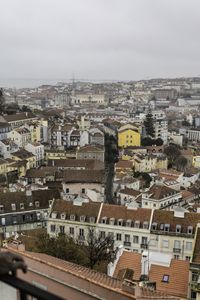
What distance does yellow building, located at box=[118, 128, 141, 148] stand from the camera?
46.5 m

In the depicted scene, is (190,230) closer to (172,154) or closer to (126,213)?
(126,213)

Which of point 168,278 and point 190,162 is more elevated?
point 168,278

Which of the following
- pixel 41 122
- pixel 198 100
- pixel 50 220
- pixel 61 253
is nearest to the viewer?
pixel 61 253

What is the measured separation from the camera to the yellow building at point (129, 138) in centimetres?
4647

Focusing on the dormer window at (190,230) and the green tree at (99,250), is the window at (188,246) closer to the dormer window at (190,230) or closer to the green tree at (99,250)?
the dormer window at (190,230)

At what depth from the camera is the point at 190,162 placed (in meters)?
39.8

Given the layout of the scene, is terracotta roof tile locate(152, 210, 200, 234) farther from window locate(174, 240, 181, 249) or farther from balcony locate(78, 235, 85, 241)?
balcony locate(78, 235, 85, 241)

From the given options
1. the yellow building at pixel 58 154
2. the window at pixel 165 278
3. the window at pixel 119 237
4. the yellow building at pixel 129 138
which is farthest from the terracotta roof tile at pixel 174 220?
the yellow building at pixel 129 138

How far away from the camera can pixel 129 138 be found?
46594mm

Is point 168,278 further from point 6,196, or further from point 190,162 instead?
point 190,162

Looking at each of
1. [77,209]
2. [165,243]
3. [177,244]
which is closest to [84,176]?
[77,209]

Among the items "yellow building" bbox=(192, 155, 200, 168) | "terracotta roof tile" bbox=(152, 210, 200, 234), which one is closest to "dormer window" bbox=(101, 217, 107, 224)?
"terracotta roof tile" bbox=(152, 210, 200, 234)

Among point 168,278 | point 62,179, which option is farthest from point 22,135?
point 168,278

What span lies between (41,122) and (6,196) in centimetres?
2715
